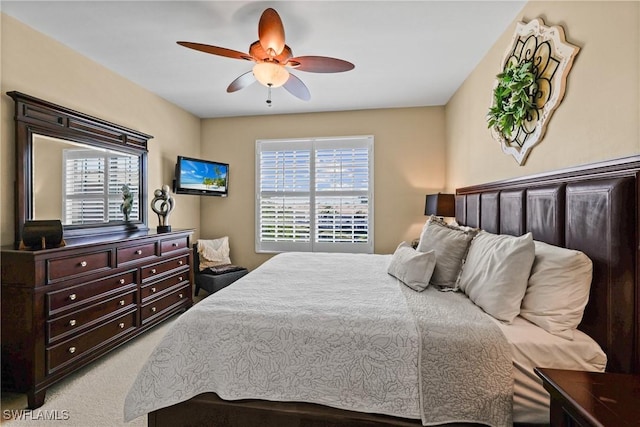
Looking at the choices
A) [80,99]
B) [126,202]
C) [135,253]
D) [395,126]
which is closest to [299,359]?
[135,253]

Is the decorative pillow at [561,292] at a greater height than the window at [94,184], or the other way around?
the window at [94,184]

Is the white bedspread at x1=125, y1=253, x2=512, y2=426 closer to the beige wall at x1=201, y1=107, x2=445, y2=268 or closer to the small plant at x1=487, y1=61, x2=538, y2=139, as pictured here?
the small plant at x1=487, y1=61, x2=538, y2=139

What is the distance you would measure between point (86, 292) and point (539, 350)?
2927mm

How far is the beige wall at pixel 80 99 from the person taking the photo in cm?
216

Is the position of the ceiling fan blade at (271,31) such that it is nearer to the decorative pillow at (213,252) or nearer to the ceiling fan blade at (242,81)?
the ceiling fan blade at (242,81)

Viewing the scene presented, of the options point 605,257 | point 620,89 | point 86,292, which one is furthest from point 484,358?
point 86,292

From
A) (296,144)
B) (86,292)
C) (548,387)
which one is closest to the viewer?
(548,387)

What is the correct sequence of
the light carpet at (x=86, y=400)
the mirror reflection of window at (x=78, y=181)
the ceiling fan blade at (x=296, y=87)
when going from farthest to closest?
the ceiling fan blade at (x=296, y=87) → the mirror reflection of window at (x=78, y=181) → the light carpet at (x=86, y=400)

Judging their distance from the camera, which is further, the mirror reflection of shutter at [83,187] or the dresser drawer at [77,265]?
the mirror reflection of shutter at [83,187]

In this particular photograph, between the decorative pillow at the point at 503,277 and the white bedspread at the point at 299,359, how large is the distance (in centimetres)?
10

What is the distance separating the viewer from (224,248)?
4363mm

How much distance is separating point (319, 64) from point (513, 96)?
55.2 inches

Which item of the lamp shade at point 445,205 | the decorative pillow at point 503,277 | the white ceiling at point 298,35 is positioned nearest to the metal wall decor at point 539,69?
the white ceiling at point 298,35

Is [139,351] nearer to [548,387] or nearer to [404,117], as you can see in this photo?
[548,387]
